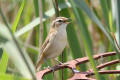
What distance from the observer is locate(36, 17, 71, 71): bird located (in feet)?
7.22

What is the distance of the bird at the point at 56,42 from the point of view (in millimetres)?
2201

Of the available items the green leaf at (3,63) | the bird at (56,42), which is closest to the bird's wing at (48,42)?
the bird at (56,42)

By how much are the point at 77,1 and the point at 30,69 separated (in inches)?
13.7

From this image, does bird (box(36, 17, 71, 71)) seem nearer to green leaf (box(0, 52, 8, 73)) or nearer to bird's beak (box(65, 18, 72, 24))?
bird's beak (box(65, 18, 72, 24))

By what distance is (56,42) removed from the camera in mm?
2248

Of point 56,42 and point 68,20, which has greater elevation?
point 68,20

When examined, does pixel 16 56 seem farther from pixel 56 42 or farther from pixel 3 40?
pixel 56 42

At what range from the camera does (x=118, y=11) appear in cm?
153

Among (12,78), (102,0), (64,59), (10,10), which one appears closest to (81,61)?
(102,0)

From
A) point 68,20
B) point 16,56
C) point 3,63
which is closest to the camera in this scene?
point 16,56

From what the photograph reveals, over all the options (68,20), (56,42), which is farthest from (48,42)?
(68,20)

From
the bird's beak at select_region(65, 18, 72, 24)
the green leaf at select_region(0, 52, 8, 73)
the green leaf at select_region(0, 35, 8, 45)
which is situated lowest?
the green leaf at select_region(0, 52, 8, 73)

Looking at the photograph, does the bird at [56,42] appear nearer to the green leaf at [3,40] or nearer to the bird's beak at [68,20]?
the bird's beak at [68,20]

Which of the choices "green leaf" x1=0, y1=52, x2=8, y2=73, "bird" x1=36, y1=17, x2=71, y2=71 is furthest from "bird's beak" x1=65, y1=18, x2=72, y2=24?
"green leaf" x1=0, y1=52, x2=8, y2=73
